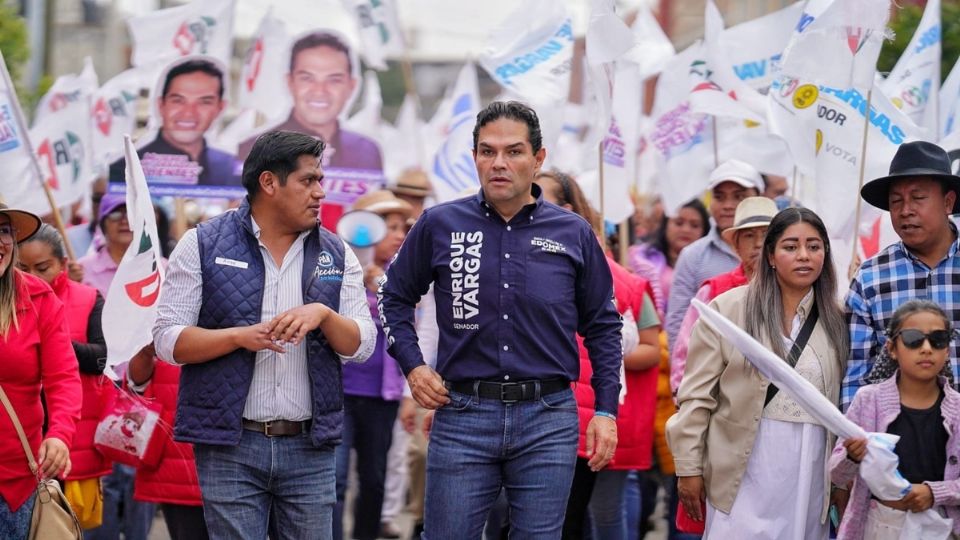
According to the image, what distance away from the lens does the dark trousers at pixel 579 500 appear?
7.39 meters

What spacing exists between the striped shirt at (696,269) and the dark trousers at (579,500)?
1.57 m

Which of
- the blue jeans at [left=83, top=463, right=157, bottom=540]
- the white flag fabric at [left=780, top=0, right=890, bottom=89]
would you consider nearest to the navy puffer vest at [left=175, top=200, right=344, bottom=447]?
the blue jeans at [left=83, top=463, right=157, bottom=540]

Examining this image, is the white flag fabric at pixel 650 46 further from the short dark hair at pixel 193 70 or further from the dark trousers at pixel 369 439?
the dark trousers at pixel 369 439

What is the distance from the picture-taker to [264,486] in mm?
5898

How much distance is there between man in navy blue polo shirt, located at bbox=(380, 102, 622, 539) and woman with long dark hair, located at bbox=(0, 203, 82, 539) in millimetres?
1336

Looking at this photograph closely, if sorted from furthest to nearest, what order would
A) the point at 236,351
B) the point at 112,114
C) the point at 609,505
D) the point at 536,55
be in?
the point at 112,114 < the point at 536,55 < the point at 609,505 < the point at 236,351

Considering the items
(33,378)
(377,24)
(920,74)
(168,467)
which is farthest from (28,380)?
(377,24)

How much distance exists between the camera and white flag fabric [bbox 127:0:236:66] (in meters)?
11.8

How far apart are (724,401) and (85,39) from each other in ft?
166

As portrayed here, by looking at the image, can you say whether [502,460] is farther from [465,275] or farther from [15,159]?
[15,159]

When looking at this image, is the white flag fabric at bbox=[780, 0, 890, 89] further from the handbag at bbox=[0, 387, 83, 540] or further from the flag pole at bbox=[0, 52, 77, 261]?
the handbag at bbox=[0, 387, 83, 540]

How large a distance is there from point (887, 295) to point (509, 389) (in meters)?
1.59

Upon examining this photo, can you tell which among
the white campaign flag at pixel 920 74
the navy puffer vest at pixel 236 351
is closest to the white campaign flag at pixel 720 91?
the white campaign flag at pixel 920 74

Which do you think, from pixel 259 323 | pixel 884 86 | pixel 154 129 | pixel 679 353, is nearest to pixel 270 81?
pixel 154 129
